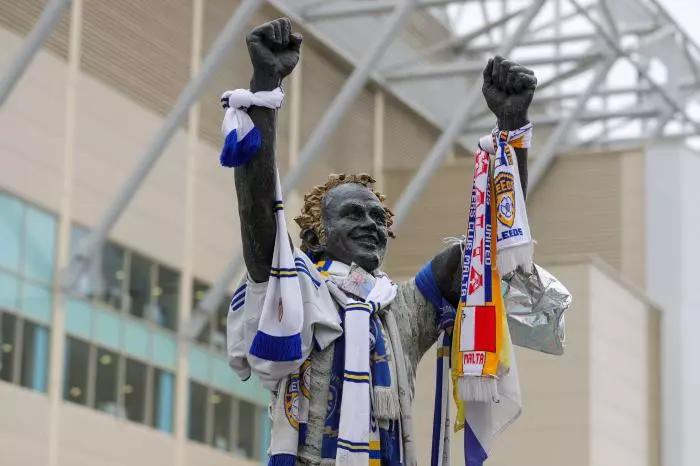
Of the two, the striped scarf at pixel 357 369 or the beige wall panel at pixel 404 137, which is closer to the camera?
the striped scarf at pixel 357 369

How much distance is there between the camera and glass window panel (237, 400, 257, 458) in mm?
35562

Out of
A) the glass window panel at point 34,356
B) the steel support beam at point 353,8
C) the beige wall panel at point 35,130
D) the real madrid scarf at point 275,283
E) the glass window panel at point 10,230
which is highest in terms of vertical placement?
the steel support beam at point 353,8

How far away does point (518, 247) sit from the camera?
873cm

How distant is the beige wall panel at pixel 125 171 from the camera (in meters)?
31.5

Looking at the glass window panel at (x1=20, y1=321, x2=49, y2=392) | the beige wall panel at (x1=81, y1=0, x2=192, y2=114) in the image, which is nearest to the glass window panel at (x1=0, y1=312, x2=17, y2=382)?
the glass window panel at (x1=20, y1=321, x2=49, y2=392)

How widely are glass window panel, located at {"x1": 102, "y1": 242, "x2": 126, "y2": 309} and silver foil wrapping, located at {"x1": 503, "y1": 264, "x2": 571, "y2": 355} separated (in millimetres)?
23367

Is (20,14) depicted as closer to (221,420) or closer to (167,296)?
(167,296)

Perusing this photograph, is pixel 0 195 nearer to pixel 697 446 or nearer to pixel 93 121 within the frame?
pixel 93 121

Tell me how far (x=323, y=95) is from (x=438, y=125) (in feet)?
14.5

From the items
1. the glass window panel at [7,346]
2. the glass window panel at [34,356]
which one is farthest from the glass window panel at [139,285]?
the glass window panel at [7,346]

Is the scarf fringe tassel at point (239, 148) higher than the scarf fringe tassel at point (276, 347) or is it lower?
higher

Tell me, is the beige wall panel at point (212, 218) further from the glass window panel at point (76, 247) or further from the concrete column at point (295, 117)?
the glass window panel at point (76, 247)

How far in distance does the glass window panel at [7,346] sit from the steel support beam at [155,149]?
4.61 feet

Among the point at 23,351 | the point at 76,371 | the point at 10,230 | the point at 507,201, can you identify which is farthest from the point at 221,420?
the point at 507,201
